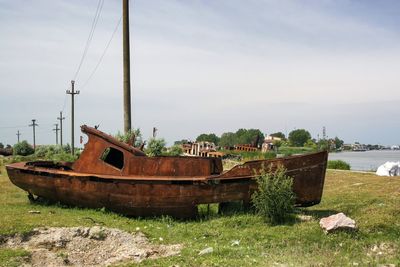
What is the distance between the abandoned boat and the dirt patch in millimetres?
1627

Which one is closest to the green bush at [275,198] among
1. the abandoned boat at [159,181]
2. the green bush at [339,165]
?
the abandoned boat at [159,181]

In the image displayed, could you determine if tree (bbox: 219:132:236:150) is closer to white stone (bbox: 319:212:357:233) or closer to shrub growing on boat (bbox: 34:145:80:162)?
shrub growing on boat (bbox: 34:145:80:162)

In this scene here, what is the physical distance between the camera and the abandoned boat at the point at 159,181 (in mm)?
10625

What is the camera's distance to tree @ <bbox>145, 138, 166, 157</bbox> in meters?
19.6

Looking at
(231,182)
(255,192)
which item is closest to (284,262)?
(255,192)

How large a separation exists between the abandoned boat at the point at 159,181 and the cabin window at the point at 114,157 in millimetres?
146

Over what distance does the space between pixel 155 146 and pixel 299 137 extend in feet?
317

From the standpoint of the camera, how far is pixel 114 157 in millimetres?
12883

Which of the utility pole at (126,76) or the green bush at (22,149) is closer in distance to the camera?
the utility pole at (126,76)

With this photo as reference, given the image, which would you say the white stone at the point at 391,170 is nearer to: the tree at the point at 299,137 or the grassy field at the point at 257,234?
the grassy field at the point at 257,234

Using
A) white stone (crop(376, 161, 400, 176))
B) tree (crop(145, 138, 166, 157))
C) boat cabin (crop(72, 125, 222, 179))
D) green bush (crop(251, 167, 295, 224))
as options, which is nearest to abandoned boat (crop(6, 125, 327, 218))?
boat cabin (crop(72, 125, 222, 179))

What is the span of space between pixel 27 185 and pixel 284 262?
29.7ft

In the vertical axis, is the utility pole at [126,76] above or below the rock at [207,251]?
above

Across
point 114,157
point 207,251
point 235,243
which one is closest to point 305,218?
point 235,243
